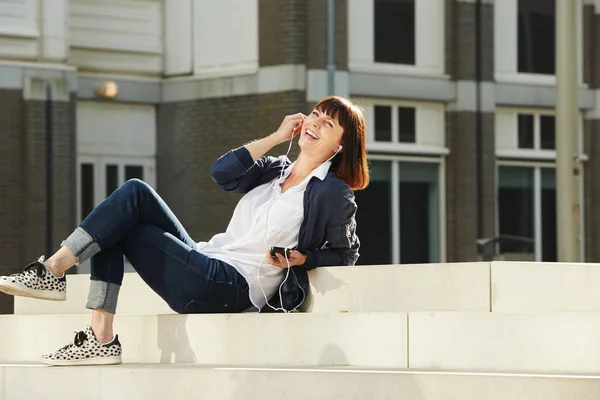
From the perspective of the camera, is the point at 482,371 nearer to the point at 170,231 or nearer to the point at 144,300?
the point at 170,231

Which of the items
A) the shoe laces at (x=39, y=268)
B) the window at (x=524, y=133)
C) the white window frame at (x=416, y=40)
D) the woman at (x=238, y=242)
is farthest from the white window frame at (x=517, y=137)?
the shoe laces at (x=39, y=268)

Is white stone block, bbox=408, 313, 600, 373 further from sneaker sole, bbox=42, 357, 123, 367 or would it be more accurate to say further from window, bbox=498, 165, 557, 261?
window, bbox=498, 165, 557, 261

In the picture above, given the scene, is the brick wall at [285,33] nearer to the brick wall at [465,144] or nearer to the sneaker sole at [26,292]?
the brick wall at [465,144]

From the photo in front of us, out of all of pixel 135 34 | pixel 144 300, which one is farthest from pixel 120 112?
pixel 144 300

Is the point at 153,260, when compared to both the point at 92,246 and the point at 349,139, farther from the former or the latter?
the point at 349,139

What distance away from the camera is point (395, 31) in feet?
72.7

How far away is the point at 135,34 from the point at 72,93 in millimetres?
1757

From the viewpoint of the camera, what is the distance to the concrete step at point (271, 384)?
6.19m

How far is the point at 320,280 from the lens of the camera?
25.2ft

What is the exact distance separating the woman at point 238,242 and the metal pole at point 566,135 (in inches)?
280

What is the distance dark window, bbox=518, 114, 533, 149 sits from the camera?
23375 mm

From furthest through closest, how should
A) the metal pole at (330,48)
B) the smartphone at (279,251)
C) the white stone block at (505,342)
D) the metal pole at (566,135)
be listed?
1. the metal pole at (330,48)
2. the metal pole at (566,135)
3. the smartphone at (279,251)
4. the white stone block at (505,342)

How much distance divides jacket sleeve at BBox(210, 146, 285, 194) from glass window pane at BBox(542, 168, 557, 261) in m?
16.1

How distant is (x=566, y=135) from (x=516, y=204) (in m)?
8.76
